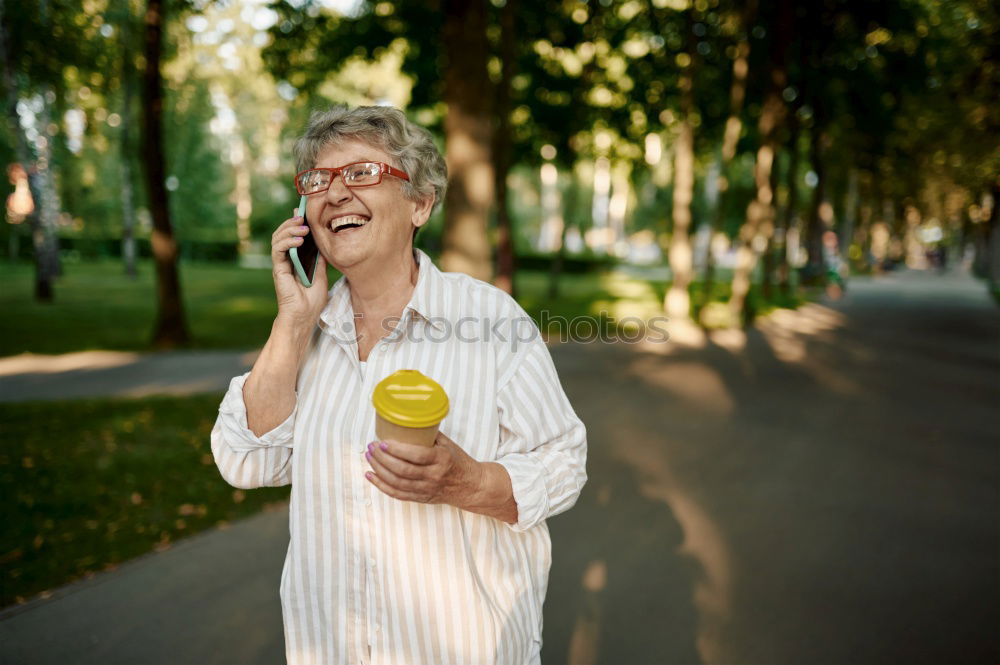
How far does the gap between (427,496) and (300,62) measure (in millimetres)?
14587

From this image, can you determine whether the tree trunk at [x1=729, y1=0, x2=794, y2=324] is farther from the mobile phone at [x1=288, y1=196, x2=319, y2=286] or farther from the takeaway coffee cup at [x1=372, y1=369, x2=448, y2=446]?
the takeaway coffee cup at [x1=372, y1=369, x2=448, y2=446]

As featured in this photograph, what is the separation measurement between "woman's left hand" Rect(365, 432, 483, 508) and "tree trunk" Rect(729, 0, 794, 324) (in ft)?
49.9

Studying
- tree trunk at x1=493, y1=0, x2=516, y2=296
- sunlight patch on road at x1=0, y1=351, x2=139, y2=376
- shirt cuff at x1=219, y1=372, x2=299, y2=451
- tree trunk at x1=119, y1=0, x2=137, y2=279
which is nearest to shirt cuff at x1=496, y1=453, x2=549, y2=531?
shirt cuff at x1=219, y1=372, x2=299, y2=451

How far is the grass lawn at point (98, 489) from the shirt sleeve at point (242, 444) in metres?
2.84

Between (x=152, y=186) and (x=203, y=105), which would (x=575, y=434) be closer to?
(x=152, y=186)

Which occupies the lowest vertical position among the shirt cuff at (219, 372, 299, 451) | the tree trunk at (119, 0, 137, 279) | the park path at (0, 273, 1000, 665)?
the park path at (0, 273, 1000, 665)

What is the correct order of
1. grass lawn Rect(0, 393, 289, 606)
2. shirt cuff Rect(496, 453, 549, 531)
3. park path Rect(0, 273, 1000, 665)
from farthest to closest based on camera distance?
grass lawn Rect(0, 393, 289, 606)
park path Rect(0, 273, 1000, 665)
shirt cuff Rect(496, 453, 549, 531)

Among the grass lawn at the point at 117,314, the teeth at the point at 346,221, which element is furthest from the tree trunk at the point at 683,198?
the teeth at the point at 346,221

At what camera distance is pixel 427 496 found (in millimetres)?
1533

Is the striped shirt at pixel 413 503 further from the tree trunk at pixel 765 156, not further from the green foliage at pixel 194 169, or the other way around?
the green foliage at pixel 194 169

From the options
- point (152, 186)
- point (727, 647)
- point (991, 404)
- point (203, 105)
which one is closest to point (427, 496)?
point (727, 647)

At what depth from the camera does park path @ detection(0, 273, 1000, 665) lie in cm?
338

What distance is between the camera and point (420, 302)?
191cm

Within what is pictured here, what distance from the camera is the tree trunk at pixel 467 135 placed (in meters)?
7.22
